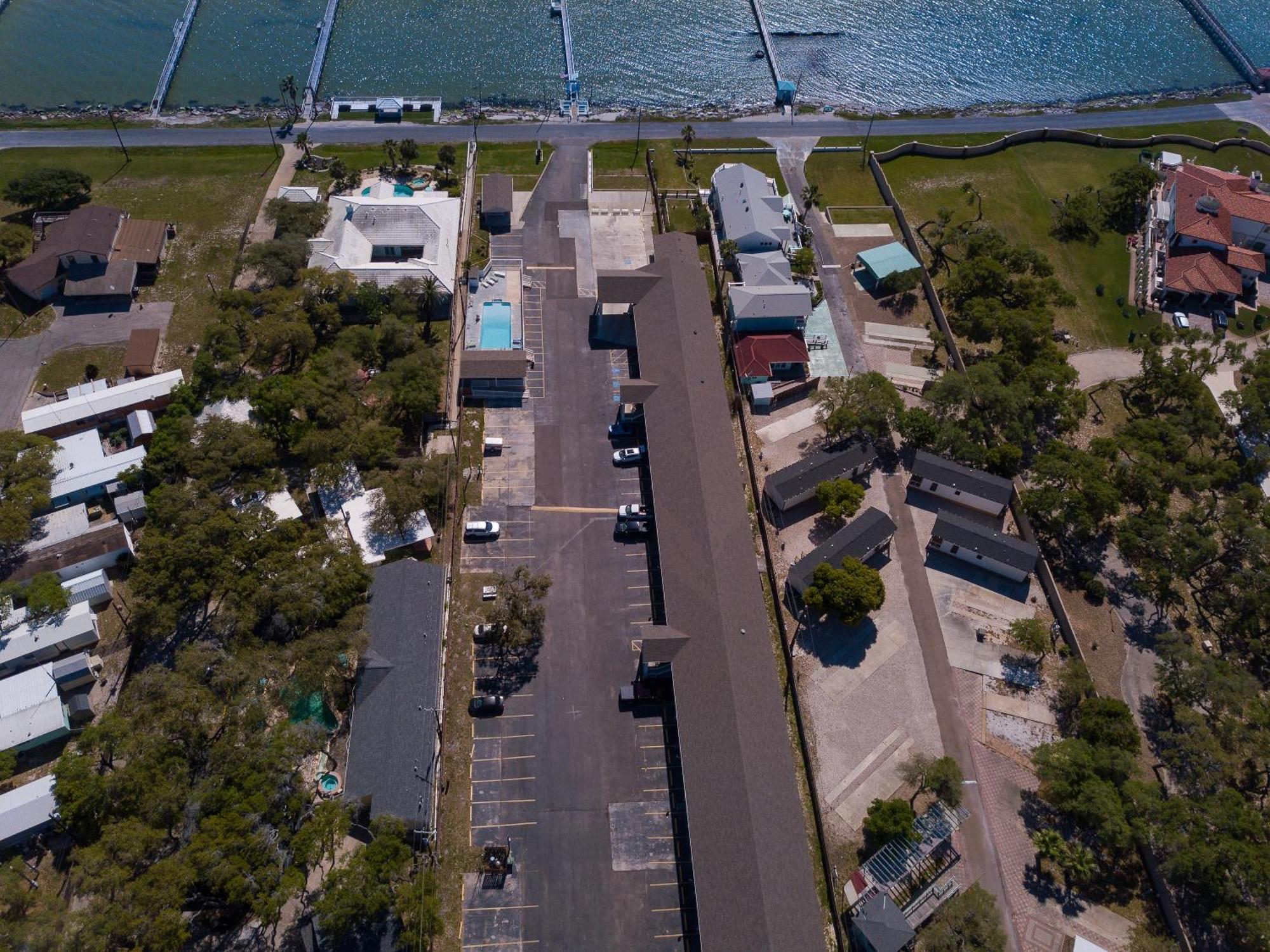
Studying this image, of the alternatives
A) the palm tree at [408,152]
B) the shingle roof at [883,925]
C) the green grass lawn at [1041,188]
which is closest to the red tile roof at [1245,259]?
the green grass lawn at [1041,188]

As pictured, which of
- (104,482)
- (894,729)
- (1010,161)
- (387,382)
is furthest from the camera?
(1010,161)

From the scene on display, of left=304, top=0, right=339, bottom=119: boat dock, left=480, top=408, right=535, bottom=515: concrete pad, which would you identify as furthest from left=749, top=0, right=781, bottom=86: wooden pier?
left=480, top=408, right=535, bottom=515: concrete pad

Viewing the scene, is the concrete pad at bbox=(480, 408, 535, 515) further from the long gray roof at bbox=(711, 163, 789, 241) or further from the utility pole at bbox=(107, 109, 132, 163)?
the utility pole at bbox=(107, 109, 132, 163)

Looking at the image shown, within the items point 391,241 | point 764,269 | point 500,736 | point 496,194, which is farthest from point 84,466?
point 764,269

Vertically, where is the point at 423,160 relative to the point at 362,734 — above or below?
above

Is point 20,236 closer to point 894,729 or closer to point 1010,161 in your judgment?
point 894,729

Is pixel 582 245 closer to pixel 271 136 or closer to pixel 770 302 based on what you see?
pixel 770 302

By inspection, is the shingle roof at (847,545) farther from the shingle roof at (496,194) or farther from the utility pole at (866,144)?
the utility pole at (866,144)

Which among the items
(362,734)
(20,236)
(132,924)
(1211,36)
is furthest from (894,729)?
(1211,36)
